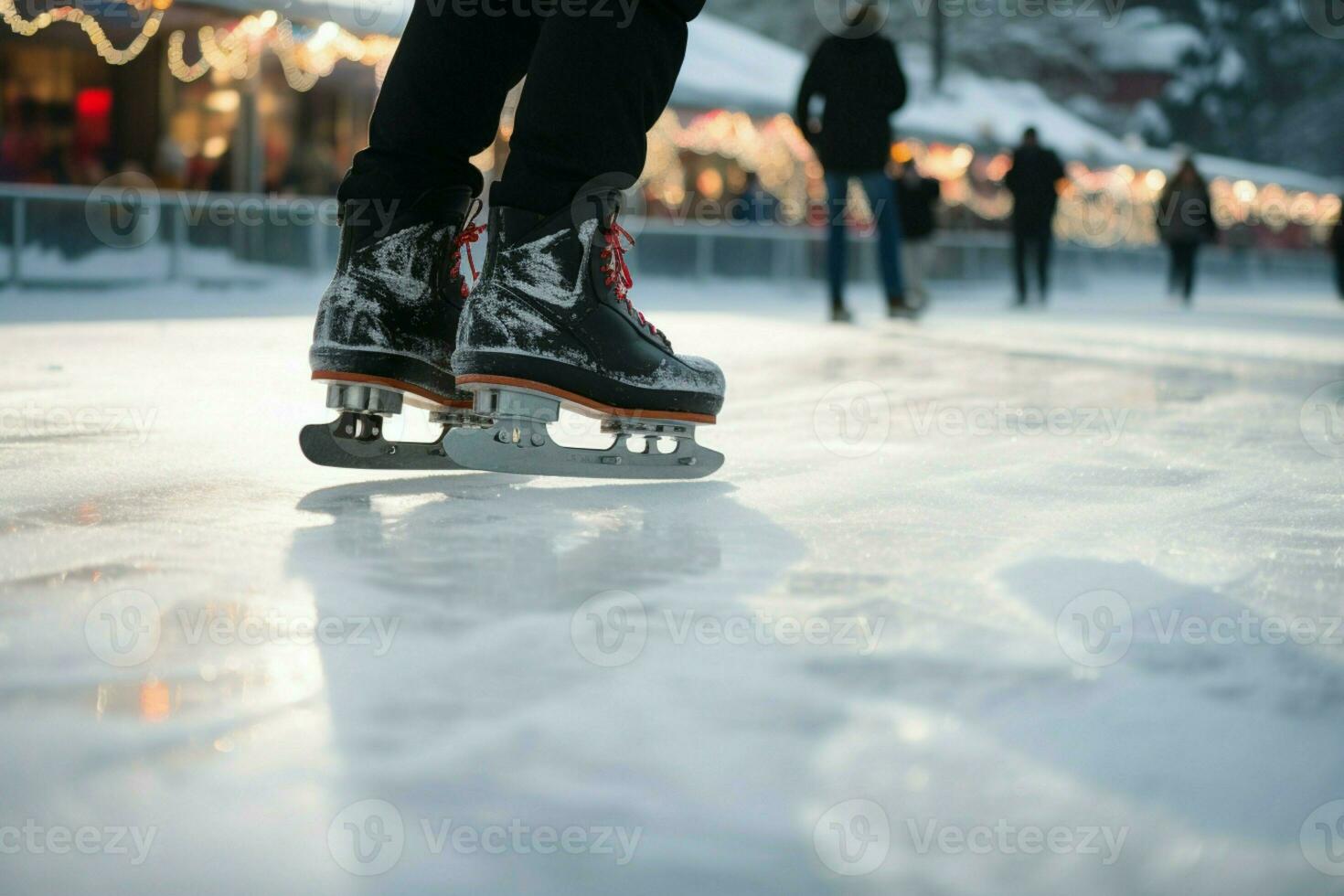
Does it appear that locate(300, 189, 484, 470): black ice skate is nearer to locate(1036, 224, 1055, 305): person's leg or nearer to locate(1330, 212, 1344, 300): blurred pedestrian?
locate(1036, 224, 1055, 305): person's leg

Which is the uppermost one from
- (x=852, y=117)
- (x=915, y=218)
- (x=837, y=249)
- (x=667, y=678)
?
(x=852, y=117)

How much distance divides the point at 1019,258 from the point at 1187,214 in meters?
2.03

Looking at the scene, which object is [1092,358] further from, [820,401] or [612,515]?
[612,515]

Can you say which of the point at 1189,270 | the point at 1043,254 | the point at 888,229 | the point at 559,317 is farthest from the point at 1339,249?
the point at 559,317

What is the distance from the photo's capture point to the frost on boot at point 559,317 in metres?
1.42

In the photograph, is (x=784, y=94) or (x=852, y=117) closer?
(x=852, y=117)

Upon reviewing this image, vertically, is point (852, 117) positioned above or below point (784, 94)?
below

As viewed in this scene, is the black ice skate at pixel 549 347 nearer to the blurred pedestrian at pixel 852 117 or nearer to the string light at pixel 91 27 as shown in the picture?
the blurred pedestrian at pixel 852 117

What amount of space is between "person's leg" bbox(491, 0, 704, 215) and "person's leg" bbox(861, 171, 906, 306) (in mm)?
4819

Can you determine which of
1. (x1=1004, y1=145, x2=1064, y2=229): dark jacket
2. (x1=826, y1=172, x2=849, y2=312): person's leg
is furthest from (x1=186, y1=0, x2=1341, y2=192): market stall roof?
(x1=1004, y1=145, x2=1064, y2=229): dark jacket

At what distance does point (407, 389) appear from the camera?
1.51 meters

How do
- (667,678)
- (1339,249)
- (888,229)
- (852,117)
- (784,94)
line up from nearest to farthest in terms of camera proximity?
1. (667,678)
2. (852,117)
3. (888,229)
4. (1339,249)
5. (784,94)

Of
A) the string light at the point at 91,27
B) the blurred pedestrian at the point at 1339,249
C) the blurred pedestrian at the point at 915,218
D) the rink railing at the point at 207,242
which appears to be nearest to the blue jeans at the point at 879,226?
the blurred pedestrian at the point at 915,218

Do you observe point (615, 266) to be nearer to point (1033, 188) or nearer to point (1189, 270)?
point (1033, 188)
